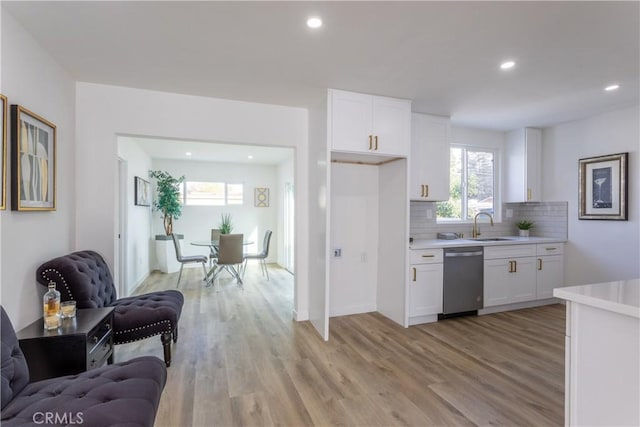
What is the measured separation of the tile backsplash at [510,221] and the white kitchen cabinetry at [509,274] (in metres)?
0.66

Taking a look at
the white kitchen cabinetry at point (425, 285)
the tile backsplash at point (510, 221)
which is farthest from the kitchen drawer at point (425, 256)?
the tile backsplash at point (510, 221)

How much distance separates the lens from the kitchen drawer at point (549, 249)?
404cm

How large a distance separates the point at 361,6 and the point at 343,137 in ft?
4.52

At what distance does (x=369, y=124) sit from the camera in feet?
10.4

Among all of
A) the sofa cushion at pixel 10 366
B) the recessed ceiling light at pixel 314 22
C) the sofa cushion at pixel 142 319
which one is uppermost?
the recessed ceiling light at pixel 314 22

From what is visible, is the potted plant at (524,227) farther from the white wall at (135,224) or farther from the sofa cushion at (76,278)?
the white wall at (135,224)

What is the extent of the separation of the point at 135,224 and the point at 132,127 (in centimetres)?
283

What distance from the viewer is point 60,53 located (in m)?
2.28

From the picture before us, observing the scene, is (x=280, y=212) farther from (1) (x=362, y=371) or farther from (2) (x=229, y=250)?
(1) (x=362, y=371)

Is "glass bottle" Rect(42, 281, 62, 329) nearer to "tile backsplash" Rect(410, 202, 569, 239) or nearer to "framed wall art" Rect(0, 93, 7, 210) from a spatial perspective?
"framed wall art" Rect(0, 93, 7, 210)

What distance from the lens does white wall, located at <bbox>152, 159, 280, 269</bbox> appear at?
691 centimetres

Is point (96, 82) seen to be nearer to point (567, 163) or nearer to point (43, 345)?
point (43, 345)

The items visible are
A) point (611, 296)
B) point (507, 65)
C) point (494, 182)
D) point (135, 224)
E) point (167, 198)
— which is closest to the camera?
point (611, 296)

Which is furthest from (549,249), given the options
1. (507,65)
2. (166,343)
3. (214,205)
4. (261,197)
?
(214,205)
